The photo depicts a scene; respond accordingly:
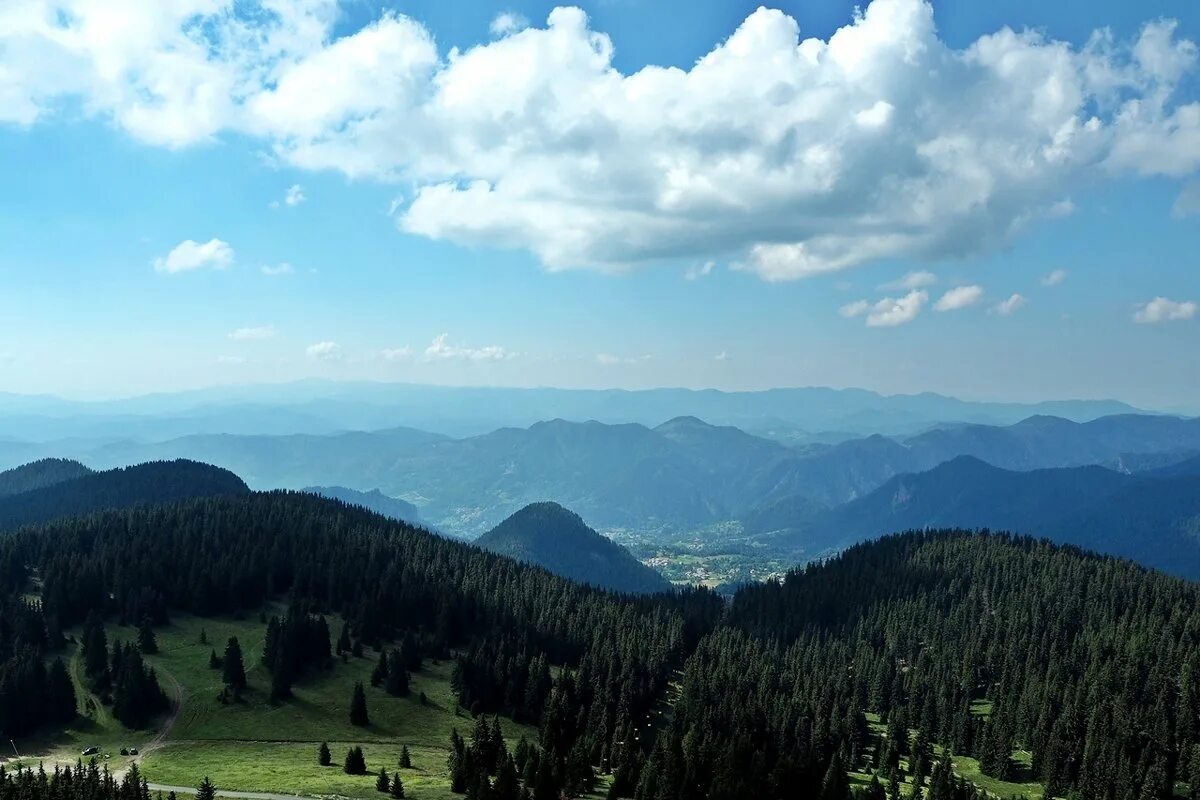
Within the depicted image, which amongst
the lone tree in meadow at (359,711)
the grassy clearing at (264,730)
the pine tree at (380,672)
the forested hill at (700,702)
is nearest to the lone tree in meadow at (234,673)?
the grassy clearing at (264,730)

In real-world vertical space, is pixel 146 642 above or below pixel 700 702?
above

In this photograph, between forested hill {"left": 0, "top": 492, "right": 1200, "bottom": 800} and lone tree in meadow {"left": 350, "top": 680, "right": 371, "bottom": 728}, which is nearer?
forested hill {"left": 0, "top": 492, "right": 1200, "bottom": 800}

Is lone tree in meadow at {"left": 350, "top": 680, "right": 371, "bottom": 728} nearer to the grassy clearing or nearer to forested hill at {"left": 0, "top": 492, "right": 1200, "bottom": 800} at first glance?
the grassy clearing

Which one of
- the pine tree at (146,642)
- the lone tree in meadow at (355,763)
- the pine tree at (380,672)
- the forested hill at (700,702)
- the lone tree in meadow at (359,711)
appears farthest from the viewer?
the pine tree at (146,642)

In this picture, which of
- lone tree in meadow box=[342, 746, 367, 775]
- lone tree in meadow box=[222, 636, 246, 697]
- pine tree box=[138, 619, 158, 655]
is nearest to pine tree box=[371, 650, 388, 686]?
lone tree in meadow box=[222, 636, 246, 697]

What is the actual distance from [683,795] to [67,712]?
361 feet

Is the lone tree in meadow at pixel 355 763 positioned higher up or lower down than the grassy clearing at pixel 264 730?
higher up

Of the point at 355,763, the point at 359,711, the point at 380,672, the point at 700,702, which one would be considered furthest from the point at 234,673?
the point at 700,702

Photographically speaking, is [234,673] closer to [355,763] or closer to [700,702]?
[355,763]

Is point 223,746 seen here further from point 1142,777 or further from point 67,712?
point 1142,777

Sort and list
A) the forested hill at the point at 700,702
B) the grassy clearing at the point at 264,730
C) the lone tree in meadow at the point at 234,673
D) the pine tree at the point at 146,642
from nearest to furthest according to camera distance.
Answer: the grassy clearing at the point at 264,730, the forested hill at the point at 700,702, the lone tree in meadow at the point at 234,673, the pine tree at the point at 146,642

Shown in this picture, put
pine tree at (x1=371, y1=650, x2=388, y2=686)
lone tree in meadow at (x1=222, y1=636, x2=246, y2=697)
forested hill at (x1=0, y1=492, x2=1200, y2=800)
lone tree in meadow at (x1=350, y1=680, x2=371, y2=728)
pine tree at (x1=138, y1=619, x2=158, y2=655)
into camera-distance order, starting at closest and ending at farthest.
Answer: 1. forested hill at (x1=0, y1=492, x2=1200, y2=800)
2. lone tree in meadow at (x1=350, y1=680, x2=371, y2=728)
3. lone tree in meadow at (x1=222, y1=636, x2=246, y2=697)
4. pine tree at (x1=371, y1=650, x2=388, y2=686)
5. pine tree at (x1=138, y1=619, x2=158, y2=655)

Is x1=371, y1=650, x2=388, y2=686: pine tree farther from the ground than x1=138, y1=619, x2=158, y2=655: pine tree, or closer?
closer

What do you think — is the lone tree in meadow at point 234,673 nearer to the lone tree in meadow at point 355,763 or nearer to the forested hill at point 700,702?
the forested hill at point 700,702
